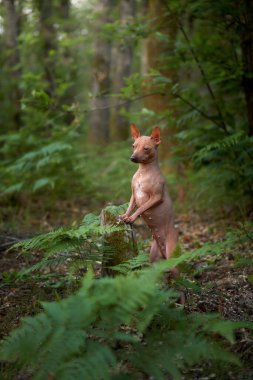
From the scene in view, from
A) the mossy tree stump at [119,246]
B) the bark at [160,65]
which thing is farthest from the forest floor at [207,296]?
the bark at [160,65]

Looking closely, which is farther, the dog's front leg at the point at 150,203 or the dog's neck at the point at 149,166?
the dog's neck at the point at 149,166

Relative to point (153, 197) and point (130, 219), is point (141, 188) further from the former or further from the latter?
point (130, 219)

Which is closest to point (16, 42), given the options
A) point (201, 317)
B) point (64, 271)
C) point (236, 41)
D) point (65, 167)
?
point (65, 167)

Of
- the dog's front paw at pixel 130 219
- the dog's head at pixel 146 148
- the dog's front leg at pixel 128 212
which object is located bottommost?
the dog's front paw at pixel 130 219

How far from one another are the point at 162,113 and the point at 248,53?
134 cm

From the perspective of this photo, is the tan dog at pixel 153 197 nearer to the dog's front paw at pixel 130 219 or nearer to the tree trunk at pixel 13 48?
the dog's front paw at pixel 130 219

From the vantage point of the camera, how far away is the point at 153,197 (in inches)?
149

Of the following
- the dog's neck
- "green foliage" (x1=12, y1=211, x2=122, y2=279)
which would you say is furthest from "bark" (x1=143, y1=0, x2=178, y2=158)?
"green foliage" (x1=12, y1=211, x2=122, y2=279)

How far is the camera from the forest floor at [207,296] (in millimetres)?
2990

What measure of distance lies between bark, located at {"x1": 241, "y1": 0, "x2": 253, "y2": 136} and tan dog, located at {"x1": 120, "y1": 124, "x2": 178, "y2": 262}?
247cm

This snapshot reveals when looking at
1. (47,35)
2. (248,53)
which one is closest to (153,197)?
(248,53)

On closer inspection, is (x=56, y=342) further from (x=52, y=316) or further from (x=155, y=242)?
(x=155, y=242)

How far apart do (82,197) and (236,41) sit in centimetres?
440

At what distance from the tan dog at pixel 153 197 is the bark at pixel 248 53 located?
8.12 feet
